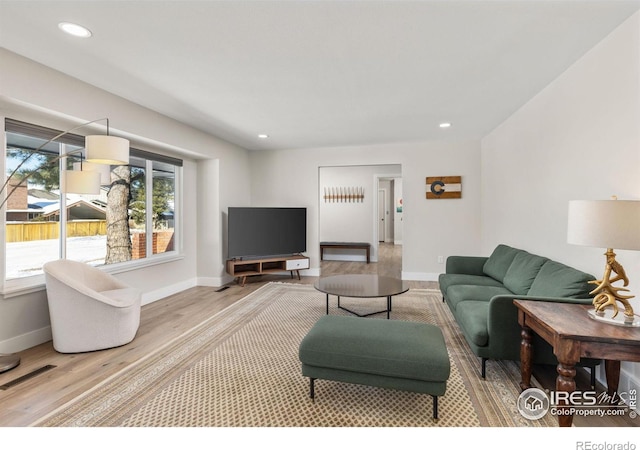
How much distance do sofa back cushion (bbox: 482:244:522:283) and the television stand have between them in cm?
298

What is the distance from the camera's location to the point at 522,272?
2.99m

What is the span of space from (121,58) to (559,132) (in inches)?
146

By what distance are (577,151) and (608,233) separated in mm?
1236

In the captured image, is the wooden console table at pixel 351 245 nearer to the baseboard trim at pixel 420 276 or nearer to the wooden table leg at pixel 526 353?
the baseboard trim at pixel 420 276

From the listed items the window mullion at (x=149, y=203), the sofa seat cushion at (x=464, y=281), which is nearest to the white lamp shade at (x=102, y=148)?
the window mullion at (x=149, y=203)

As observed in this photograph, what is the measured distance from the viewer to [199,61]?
99.8 inches

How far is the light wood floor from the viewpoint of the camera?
1932 mm

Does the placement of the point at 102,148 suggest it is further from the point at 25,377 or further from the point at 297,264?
the point at 297,264

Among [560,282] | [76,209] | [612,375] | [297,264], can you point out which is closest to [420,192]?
[297,264]

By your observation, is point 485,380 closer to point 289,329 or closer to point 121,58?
point 289,329

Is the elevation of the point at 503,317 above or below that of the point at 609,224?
below

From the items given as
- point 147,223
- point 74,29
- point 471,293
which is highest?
point 74,29

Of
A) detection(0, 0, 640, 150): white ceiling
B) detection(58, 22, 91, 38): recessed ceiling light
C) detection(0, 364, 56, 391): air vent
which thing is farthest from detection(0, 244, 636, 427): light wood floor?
detection(58, 22, 91, 38): recessed ceiling light

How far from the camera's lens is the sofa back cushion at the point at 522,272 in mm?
2848
